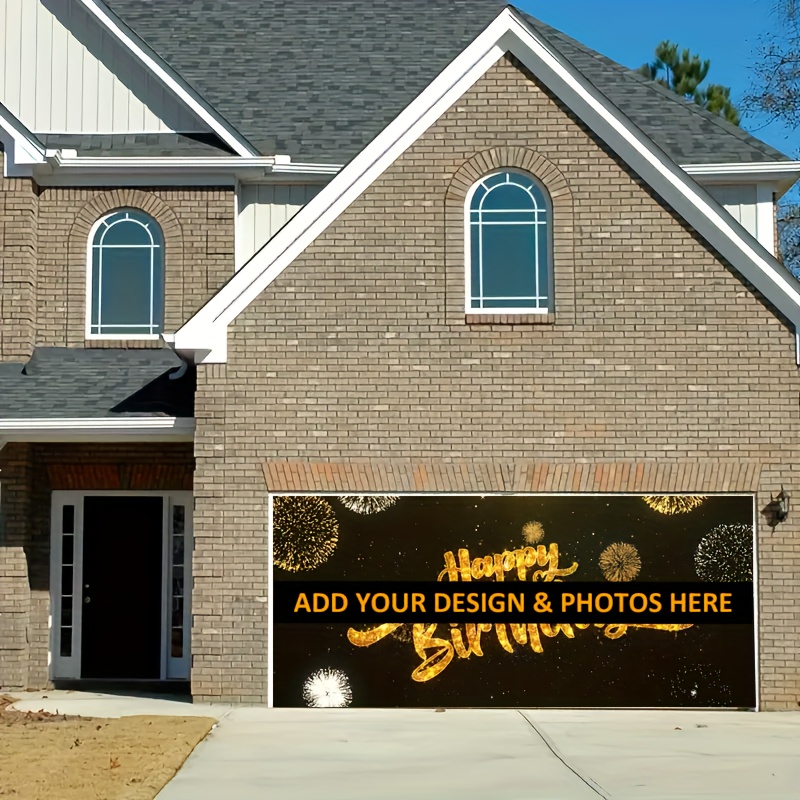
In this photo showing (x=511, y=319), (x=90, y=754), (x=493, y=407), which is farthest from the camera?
(x=511, y=319)

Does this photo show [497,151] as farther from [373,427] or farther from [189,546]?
[189,546]

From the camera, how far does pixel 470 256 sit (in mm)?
14117

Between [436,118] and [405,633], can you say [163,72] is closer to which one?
[436,118]

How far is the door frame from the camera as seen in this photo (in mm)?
15898

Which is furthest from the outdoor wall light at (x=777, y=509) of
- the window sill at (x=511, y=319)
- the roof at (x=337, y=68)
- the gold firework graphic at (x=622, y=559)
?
the roof at (x=337, y=68)

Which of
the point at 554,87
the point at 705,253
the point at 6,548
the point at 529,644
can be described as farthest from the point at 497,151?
the point at 6,548

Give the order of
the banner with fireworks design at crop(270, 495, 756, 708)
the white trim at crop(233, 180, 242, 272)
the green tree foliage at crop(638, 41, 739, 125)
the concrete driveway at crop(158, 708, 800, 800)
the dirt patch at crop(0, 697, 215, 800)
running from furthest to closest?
the green tree foliage at crop(638, 41, 739, 125)
the white trim at crop(233, 180, 242, 272)
the banner with fireworks design at crop(270, 495, 756, 708)
the concrete driveway at crop(158, 708, 800, 800)
the dirt patch at crop(0, 697, 215, 800)

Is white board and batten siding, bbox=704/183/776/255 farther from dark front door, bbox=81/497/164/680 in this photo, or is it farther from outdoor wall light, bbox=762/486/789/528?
dark front door, bbox=81/497/164/680

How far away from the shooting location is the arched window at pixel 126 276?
1628cm

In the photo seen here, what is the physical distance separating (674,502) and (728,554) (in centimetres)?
78

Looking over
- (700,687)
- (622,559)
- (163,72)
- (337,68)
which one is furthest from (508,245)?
(337,68)

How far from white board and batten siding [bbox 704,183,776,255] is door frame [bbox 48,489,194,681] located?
7994mm

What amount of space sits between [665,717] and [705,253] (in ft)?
16.1

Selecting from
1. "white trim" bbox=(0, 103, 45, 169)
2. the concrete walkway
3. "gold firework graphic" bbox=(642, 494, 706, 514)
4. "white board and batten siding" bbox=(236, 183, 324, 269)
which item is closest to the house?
"gold firework graphic" bbox=(642, 494, 706, 514)
